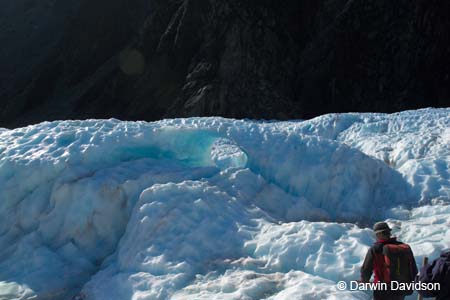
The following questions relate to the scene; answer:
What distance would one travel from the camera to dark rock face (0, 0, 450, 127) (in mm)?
26047

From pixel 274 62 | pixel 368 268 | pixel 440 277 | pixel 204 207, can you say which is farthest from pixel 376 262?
pixel 274 62

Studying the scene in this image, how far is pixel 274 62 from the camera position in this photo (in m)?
31.3

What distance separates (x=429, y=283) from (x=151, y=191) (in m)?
4.41

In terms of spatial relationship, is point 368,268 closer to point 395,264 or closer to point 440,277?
point 395,264

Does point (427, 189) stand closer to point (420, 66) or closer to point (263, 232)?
point (263, 232)

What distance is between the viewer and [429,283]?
4.84 meters

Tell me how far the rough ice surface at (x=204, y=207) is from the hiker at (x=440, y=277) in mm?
738

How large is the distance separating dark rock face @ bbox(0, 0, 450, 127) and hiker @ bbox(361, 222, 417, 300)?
21.8 meters

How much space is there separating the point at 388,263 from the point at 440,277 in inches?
23.4

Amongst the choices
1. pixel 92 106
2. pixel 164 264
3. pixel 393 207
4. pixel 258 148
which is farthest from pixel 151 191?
pixel 92 106

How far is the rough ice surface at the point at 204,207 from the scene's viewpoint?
6.26 metres

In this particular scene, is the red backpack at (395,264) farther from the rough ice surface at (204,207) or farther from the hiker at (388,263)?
the rough ice surface at (204,207)

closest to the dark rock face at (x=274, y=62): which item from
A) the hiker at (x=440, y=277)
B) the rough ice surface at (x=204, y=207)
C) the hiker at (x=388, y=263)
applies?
the rough ice surface at (x=204, y=207)

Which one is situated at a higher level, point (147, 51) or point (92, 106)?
point (147, 51)
